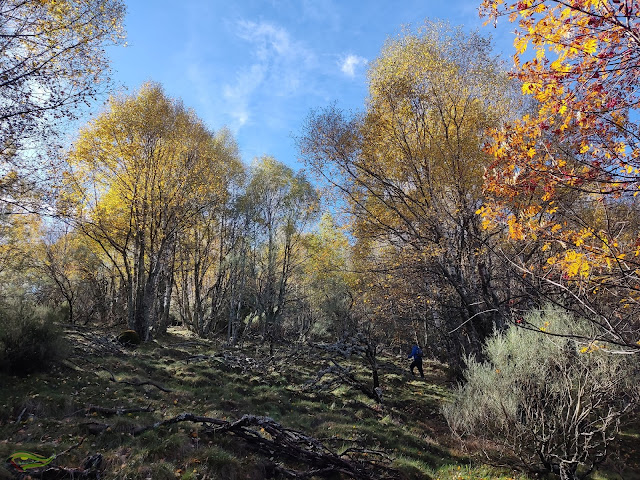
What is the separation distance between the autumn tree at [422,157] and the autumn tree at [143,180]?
6984 millimetres

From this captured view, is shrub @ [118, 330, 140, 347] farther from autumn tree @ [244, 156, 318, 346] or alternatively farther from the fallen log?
autumn tree @ [244, 156, 318, 346]

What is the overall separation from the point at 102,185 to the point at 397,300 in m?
13.1

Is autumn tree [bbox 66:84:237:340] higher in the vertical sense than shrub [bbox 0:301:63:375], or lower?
higher

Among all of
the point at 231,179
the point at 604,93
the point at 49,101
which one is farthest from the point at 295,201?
the point at 604,93

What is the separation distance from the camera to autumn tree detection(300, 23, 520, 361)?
9.70m

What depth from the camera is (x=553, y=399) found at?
19.0 ft

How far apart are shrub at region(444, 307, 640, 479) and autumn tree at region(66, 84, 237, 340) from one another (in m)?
12.7

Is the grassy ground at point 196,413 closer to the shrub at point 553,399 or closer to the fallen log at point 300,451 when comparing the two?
the fallen log at point 300,451

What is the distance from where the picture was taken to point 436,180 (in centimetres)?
995

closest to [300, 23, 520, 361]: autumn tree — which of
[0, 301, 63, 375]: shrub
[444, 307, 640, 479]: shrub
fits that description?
[444, 307, 640, 479]: shrub

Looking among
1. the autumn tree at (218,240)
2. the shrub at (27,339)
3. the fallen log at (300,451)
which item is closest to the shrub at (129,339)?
the shrub at (27,339)

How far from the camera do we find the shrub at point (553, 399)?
555cm

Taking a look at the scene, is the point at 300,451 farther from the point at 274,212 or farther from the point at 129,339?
the point at 274,212

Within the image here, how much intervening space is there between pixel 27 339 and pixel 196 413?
4.16 meters
